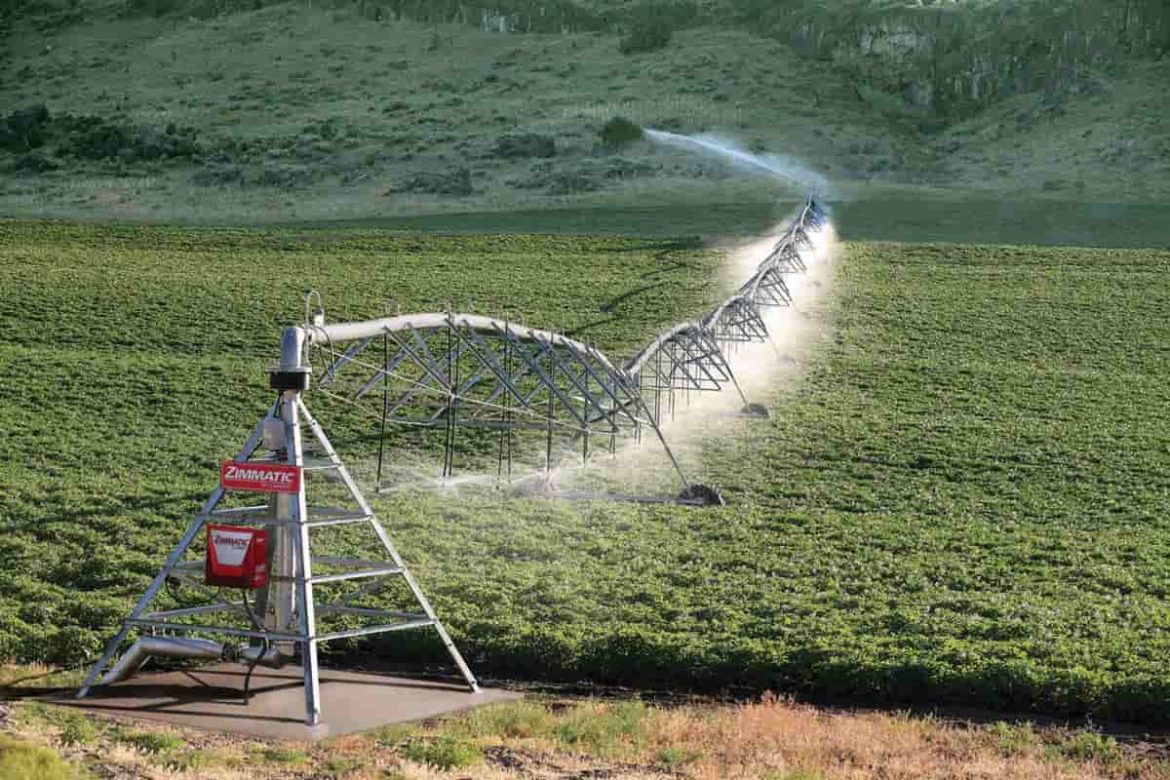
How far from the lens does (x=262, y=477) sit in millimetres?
17766

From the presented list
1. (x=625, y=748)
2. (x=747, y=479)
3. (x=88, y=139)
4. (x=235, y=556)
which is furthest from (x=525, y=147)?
(x=625, y=748)

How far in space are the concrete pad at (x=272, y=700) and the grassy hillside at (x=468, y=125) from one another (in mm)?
52887

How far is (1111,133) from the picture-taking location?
90.2 m

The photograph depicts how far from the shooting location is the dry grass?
15.9 meters

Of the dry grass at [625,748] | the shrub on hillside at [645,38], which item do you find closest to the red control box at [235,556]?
the dry grass at [625,748]

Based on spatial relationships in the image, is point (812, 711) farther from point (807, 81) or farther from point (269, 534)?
point (807, 81)

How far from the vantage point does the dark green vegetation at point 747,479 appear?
22.0 metres

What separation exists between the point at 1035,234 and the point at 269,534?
176 ft

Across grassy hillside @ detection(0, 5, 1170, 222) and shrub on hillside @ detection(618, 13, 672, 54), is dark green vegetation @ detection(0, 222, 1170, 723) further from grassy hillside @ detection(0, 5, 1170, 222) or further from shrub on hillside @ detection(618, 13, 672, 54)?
shrub on hillside @ detection(618, 13, 672, 54)

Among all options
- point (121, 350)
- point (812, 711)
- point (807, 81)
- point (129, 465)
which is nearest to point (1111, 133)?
point (807, 81)

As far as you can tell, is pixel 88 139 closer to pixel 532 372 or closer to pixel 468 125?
pixel 468 125

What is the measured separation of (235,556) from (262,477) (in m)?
0.87

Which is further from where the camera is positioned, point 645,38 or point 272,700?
point 645,38

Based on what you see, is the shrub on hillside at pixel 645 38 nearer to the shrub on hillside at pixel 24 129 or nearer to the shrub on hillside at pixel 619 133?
the shrub on hillside at pixel 619 133
